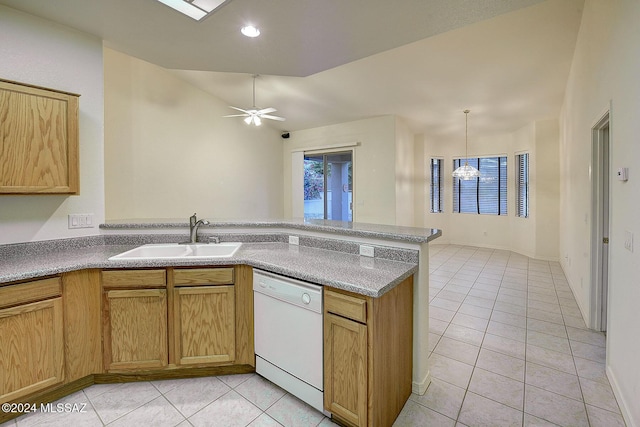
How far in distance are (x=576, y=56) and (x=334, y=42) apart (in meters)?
3.03

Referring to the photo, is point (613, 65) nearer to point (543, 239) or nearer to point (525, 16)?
point (525, 16)

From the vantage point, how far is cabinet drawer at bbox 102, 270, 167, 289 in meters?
1.93

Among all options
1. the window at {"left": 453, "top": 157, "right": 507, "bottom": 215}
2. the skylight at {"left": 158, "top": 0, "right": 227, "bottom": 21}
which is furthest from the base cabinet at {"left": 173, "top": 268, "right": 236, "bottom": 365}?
the window at {"left": 453, "top": 157, "right": 507, "bottom": 215}

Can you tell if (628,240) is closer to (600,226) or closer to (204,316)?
(600,226)

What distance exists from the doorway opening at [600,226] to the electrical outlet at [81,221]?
4.43 m

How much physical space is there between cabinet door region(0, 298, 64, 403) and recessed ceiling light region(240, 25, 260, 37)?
2.22 metres

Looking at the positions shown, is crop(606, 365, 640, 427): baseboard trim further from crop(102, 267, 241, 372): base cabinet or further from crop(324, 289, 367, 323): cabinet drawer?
crop(102, 267, 241, 372): base cabinet

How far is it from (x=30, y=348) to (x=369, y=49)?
3171 mm

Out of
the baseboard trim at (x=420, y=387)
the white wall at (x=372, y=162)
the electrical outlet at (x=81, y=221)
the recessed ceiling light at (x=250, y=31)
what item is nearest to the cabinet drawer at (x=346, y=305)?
the baseboard trim at (x=420, y=387)

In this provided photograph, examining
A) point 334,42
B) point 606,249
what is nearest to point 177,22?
point 334,42

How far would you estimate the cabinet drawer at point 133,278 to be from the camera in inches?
76.0

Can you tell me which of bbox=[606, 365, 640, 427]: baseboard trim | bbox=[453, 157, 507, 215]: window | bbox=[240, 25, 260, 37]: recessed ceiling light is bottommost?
bbox=[606, 365, 640, 427]: baseboard trim

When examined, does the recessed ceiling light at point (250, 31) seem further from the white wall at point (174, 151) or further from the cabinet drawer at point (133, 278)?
the white wall at point (174, 151)

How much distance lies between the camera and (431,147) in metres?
7.40
